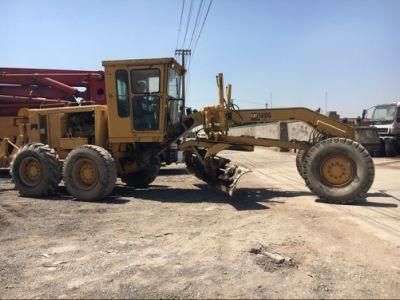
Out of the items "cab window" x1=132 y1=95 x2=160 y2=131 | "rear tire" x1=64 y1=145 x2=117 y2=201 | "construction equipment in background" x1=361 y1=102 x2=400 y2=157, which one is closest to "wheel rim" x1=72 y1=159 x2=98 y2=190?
"rear tire" x1=64 y1=145 x2=117 y2=201

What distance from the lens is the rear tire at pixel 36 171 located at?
1055cm

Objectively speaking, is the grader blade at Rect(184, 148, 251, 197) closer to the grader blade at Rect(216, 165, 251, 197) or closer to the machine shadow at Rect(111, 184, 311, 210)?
the grader blade at Rect(216, 165, 251, 197)

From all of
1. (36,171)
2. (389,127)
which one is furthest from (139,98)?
(389,127)

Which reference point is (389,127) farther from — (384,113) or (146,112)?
(146,112)

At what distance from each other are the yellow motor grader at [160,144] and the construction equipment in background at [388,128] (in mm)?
14212

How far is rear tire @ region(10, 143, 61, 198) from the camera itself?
1055 centimetres

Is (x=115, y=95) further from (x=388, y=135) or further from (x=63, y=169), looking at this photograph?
(x=388, y=135)

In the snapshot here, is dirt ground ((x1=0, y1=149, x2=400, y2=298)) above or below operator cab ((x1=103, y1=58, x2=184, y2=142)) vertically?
below

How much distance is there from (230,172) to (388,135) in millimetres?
16404

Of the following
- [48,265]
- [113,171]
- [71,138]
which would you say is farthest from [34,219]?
[71,138]

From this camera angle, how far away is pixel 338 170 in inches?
375

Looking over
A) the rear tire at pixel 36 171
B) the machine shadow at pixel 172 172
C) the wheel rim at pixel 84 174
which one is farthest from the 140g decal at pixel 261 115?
the machine shadow at pixel 172 172

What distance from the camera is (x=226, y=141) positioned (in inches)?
405

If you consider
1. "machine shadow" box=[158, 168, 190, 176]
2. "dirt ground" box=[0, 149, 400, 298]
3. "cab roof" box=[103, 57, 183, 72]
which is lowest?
"dirt ground" box=[0, 149, 400, 298]
